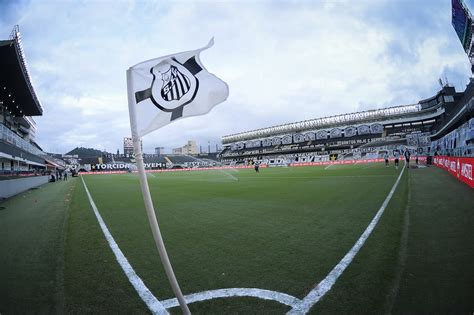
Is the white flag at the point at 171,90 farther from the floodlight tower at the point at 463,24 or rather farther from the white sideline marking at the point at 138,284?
the floodlight tower at the point at 463,24

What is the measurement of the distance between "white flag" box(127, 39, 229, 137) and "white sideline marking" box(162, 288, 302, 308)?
195cm

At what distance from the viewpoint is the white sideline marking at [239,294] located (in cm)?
300

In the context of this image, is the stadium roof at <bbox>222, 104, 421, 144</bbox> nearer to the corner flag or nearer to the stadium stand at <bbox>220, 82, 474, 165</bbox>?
the stadium stand at <bbox>220, 82, 474, 165</bbox>

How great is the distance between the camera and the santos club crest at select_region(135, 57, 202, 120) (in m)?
2.61

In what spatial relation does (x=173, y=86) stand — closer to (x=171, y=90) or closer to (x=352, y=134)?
(x=171, y=90)

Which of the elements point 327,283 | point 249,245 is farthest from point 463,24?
point 327,283

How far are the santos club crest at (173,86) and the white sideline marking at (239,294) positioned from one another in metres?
2.07

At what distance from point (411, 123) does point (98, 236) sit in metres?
108

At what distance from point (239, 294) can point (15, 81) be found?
31.4 metres

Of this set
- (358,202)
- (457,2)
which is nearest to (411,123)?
(457,2)

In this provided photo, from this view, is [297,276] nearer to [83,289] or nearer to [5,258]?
[83,289]

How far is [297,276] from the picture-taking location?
361cm

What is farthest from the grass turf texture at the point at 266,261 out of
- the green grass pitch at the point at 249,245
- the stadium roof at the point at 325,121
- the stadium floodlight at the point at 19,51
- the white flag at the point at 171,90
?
the stadium roof at the point at 325,121

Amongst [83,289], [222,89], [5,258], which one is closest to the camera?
[222,89]
